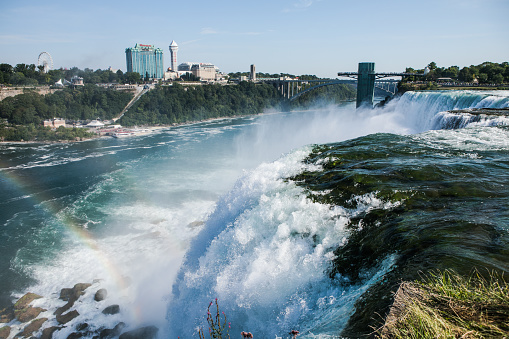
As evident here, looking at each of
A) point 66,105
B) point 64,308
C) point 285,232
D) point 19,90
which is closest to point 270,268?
point 285,232

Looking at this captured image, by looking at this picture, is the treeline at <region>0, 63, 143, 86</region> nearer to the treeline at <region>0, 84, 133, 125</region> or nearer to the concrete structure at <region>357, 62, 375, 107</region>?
the treeline at <region>0, 84, 133, 125</region>

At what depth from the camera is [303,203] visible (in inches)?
215

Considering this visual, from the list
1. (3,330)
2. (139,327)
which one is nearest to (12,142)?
(3,330)

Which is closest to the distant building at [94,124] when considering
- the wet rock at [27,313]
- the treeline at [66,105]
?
the treeline at [66,105]

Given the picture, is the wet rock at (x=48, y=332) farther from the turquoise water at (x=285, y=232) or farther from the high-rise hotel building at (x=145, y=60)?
the high-rise hotel building at (x=145, y=60)

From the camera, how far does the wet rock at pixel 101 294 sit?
8391mm

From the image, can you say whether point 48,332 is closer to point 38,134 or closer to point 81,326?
point 81,326

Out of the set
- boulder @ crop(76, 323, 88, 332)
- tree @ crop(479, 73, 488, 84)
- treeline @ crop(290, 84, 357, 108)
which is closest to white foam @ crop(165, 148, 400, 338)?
boulder @ crop(76, 323, 88, 332)

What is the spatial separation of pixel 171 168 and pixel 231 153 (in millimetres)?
5070

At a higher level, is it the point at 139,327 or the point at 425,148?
the point at 425,148

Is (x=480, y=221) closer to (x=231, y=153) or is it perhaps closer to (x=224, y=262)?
(x=224, y=262)

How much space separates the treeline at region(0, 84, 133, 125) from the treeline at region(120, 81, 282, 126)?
2.38 m

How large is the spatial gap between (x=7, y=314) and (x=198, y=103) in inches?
1628

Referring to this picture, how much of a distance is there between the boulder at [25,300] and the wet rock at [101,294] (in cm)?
142
